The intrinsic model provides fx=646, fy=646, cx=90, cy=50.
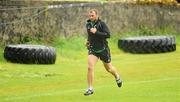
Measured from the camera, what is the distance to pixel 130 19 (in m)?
28.7

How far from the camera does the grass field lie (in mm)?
14492

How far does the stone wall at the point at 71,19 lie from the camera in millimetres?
23891

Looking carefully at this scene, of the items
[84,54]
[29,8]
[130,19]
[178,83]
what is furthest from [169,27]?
[178,83]

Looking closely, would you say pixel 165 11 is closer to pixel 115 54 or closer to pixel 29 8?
pixel 115 54

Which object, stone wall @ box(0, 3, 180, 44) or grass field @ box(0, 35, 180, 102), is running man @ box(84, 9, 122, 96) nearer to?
grass field @ box(0, 35, 180, 102)

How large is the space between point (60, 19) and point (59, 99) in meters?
11.6

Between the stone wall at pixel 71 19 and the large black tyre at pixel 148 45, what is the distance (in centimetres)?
167

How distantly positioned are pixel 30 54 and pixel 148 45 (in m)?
6.42

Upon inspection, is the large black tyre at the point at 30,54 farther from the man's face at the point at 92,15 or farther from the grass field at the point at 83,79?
the man's face at the point at 92,15

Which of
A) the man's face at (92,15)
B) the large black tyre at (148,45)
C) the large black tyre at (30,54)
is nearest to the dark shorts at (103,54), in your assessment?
the man's face at (92,15)

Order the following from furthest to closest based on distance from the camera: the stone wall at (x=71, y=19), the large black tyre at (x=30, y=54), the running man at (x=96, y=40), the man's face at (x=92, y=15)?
the stone wall at (x=71, y=19) < the large black tyre at (x=30, y=54) < the running man at (x=96, y=40) < the man's face at (x=92, y=15)

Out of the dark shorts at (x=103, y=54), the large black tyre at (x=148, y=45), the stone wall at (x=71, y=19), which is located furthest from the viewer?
the large black tyre at (x=148, y=45)

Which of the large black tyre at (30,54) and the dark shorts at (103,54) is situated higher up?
the dark shorts at (103,54)

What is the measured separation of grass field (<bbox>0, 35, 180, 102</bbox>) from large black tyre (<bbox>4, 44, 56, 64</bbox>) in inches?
12.4
